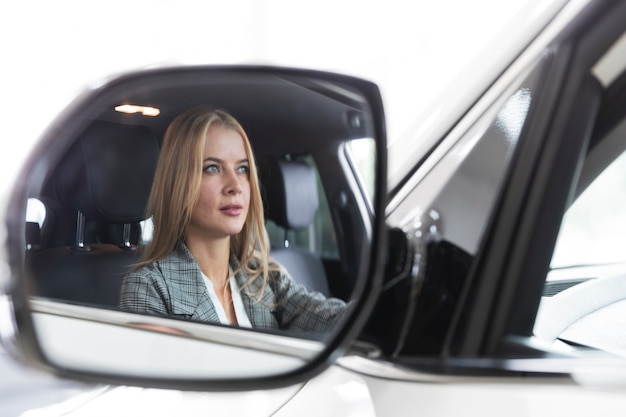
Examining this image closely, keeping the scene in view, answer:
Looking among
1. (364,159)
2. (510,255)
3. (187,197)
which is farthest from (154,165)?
(510,255)

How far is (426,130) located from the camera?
1.04 m

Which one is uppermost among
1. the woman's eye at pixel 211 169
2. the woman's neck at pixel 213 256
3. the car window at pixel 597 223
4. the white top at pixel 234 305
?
the car window at pixel 597 223

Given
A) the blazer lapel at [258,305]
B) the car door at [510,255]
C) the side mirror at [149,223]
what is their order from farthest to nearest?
the blazer lapel at [258,305] → the side mirror at [149,223] → the car door at [510,255]

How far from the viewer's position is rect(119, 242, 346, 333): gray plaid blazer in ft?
3.56

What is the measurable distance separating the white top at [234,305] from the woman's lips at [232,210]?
8 centimetres

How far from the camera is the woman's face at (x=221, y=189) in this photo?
41.4 inches

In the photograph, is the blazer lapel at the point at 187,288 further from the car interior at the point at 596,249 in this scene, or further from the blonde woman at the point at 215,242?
the car interior at the point at 596,249

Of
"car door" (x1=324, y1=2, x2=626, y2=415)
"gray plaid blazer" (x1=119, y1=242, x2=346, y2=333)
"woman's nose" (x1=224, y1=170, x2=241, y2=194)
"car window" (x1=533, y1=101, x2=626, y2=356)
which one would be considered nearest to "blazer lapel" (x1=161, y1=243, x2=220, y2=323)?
"gray plaid blazer" (x1=119, y1=242, x2=346, y2=333)

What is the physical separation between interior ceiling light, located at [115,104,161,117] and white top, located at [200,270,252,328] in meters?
0.24

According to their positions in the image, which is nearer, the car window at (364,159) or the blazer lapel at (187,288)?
the car window at (364,159)

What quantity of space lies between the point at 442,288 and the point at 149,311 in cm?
42

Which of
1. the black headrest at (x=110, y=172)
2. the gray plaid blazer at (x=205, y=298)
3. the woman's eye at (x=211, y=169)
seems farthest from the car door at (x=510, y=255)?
the black headrest at (x=110, y=172)

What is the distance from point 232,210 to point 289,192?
10 cm

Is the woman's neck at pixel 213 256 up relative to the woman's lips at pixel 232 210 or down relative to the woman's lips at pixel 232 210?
down
